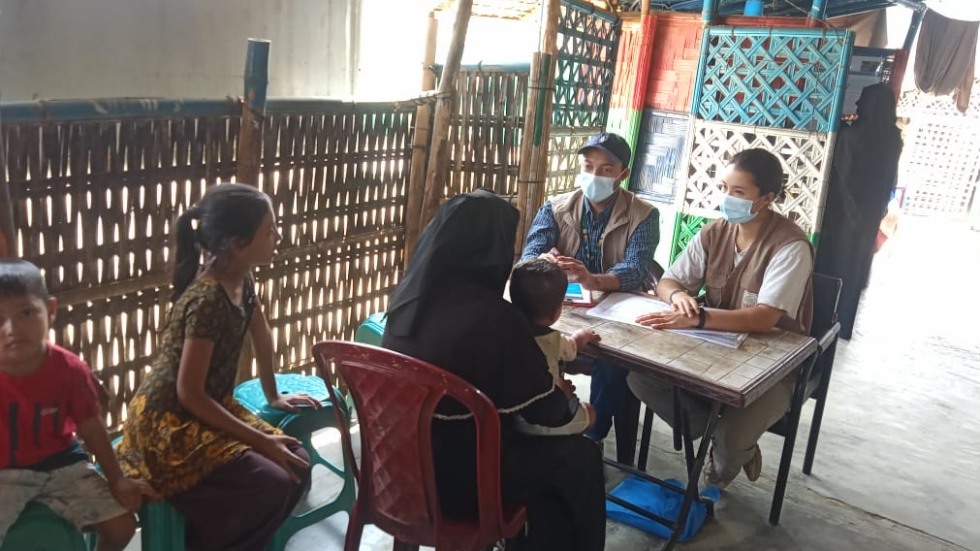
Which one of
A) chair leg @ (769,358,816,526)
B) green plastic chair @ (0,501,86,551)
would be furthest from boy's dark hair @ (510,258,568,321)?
green plastic chair @ (0,501,86,551)

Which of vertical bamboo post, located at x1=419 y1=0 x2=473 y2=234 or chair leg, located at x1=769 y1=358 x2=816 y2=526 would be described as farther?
vertical bamboo post, located at x1=419 y1=0 x2=473 y2=234

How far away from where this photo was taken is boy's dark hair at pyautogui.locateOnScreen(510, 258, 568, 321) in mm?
2199

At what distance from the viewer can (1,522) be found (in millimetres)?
1674

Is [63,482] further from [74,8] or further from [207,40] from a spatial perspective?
[207,40]

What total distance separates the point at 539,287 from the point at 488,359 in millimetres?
426

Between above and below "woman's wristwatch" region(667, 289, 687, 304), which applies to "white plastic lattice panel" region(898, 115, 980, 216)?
above

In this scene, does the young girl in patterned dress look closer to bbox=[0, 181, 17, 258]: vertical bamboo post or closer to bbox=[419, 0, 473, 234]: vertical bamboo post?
bbox=[0, 181, 17, 258]: vertical bamboo post

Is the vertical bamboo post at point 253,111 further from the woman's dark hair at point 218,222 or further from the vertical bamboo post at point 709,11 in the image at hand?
the vertical bamboo post at point 709,11

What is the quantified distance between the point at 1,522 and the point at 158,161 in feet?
4.51

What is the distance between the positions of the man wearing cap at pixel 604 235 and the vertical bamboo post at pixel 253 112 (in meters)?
1.24

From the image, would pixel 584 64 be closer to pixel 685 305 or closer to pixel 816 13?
pixel 816 13

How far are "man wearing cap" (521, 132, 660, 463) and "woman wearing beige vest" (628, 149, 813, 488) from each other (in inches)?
8.4

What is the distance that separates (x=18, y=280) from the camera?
1.69 m

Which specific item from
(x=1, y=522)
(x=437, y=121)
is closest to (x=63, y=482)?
(x=1, y=522)
